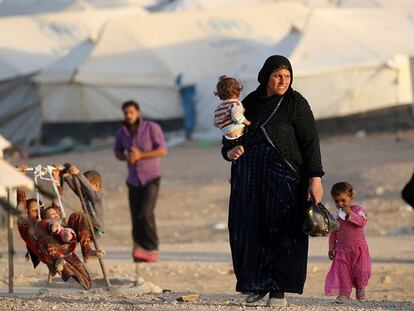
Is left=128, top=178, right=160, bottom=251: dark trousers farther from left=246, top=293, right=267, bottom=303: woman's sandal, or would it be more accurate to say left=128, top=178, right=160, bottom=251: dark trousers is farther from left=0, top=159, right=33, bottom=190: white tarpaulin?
left=0, top=159, right=33, bottom=190: white tarpaulin

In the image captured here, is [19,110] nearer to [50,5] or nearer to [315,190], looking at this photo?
[50,5]

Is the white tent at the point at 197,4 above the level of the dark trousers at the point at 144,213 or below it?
above

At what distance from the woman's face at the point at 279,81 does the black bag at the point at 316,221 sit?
658 mm

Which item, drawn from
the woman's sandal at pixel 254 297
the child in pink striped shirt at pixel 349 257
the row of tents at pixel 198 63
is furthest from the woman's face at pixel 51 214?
the row of tents at pixel 198 63

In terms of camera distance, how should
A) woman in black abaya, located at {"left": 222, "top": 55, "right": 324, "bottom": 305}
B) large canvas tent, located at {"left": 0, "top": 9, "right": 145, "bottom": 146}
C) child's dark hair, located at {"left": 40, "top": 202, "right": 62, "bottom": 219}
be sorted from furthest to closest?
large canvas tent, located at {"left": 0, "top": 9, "right": 145, "bottom": 146} → child's dark hair, located at {"left": 40, "top": 202, "right": 62, "bottom": 219} → woman in black abaya, located at {"left": 222, "top": 55, "right": 324, "bottom": 305}

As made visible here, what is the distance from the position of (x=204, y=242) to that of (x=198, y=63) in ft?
51.8

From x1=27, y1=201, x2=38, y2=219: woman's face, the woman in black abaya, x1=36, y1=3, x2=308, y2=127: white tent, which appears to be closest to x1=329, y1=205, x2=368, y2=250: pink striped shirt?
the woman in black abaya

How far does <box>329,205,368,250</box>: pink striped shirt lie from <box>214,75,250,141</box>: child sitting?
134 centimetres

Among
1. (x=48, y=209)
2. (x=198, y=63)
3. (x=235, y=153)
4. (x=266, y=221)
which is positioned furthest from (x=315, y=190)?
(x=198, y=63)

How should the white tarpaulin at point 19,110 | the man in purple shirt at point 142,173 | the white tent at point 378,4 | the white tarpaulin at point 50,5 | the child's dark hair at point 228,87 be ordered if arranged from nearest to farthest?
1. the child's dark hair at point 228,87
2. the man in purple shirt at point 142,173
3. the white tarpaulin at point 19,110
4. the white tent at point 378,4
5. the white tarpaulin at point 50,5

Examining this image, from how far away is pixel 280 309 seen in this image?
7.61m

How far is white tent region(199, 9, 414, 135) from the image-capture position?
2695 cm

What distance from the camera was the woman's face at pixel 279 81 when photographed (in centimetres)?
751

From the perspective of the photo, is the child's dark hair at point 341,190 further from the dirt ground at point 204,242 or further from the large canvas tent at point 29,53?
the large canvas tent at point 29,53
